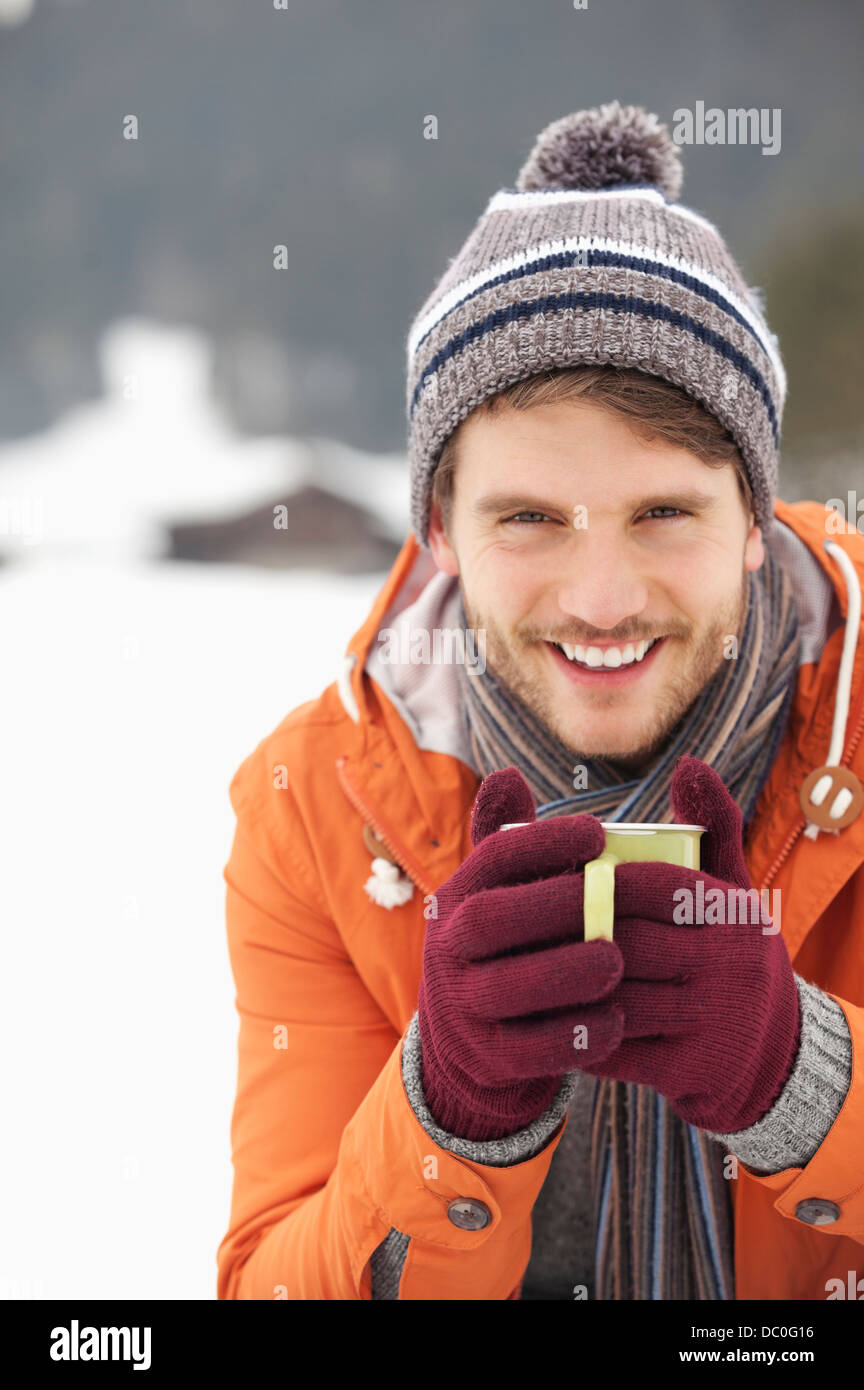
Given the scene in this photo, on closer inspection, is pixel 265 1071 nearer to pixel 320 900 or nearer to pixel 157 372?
pixel 320 900

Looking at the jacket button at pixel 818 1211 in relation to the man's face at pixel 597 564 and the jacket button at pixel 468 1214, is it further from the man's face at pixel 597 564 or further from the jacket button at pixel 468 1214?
the man's face at pixel 597 564

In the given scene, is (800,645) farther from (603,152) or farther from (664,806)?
(603,152)

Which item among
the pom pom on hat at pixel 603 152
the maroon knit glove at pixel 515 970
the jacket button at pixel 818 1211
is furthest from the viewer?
the pom pom on hat at pixel 603 152

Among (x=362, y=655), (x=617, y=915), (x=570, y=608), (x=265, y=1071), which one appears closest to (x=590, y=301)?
(x=570, y=608)

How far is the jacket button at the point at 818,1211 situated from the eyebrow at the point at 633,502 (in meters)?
0.68

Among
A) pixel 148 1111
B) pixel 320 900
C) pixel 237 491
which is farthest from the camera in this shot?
pixel 237 491

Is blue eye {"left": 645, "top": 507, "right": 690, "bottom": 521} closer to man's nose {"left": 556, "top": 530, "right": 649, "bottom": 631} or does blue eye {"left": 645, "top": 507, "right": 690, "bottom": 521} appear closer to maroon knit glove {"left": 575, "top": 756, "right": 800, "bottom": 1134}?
man's nose {"left": 556, "top": 530, "right": 649, "bottom": 631}

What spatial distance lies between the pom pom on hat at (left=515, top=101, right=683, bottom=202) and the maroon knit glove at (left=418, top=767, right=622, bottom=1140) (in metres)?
0.88

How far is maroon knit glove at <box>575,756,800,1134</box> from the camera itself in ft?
2.87

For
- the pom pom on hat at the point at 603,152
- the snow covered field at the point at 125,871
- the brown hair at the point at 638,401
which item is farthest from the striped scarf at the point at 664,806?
the snow covered field at the point at 125,871

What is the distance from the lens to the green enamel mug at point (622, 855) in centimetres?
85

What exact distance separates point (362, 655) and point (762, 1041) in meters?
0.71

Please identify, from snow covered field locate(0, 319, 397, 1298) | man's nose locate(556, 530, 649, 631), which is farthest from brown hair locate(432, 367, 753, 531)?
snow covered field locate(0, 319, 397, 1298)
